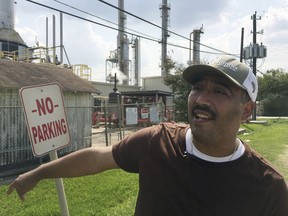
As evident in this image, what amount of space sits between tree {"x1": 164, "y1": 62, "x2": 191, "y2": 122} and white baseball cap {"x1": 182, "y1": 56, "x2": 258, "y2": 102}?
21.0m

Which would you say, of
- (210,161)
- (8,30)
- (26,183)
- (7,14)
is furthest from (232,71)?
(7,14)

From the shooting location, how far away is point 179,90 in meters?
24.9

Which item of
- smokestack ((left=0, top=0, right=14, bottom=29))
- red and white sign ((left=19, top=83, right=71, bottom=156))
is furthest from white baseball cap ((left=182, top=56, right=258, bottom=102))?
smokestack ((left=0, top=0, right=14, bottom=29))

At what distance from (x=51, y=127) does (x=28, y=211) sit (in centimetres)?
323

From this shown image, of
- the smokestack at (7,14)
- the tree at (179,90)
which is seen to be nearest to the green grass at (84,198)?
the tree at (179,90)

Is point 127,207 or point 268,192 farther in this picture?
point 127,207

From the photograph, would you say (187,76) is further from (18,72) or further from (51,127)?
(18,72)

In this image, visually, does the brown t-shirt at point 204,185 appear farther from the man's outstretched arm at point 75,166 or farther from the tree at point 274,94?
the tree at point 274,94

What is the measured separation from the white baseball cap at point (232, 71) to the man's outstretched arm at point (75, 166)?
707mm

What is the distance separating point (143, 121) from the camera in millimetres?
25078

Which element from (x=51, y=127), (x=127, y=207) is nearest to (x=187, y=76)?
(x=51, y=127)

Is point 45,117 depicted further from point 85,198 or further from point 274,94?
point 274,94

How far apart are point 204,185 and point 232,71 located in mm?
631

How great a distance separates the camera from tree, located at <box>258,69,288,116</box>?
4959cm
